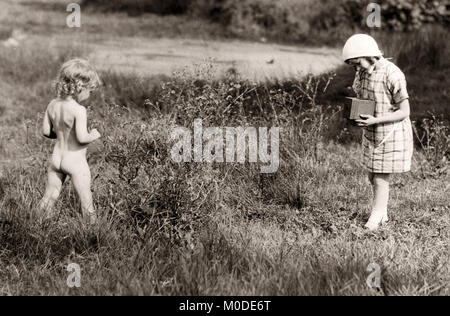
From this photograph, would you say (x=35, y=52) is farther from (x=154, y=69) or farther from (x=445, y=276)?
(x=445, y=276)

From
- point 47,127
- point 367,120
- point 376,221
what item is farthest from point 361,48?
point 47,127

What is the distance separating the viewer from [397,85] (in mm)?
4402

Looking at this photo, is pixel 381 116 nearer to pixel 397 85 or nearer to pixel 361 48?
pixel 397 85

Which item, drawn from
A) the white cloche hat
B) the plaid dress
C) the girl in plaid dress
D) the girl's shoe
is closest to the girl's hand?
the girl in plaid dress

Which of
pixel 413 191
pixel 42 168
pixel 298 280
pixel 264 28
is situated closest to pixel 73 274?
pixel 298 280

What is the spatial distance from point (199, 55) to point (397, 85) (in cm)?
698

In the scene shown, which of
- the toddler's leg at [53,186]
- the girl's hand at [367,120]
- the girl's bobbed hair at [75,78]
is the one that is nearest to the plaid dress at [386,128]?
the girl's hand at [367,120]

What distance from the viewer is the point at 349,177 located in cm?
548

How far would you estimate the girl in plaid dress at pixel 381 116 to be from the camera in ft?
14.5

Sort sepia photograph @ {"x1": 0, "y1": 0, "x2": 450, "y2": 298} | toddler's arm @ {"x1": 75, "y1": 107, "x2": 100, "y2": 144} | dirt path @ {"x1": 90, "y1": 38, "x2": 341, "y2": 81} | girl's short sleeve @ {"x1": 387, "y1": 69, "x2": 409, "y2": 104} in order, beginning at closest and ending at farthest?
sepia photograph @ {"x1": 0, "y1": 0, "x2": 450, "y2": 298}
toddler's arm @ {"x1": 75, "y1": 107, "x2": 100, "y2": 144}
girl's short sleeve @ {"x1": 387, "y1": 69, "x2": 409, "y2": 104}
dirt path @ {"x1": 90, "y1": 38, "x2": 341, "y2": 81}

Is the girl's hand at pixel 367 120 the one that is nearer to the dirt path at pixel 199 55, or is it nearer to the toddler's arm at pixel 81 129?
the toddler's arm at pixel 81 129

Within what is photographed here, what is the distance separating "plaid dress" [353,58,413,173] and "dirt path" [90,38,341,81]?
4336mm

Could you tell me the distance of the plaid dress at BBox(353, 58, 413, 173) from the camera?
14.7 ft

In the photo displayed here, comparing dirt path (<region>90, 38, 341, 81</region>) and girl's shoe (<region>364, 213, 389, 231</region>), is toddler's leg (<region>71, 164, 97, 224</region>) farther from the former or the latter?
dirt path (<region>90, 38, 341, 81</region>)
